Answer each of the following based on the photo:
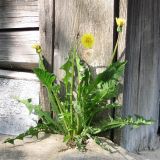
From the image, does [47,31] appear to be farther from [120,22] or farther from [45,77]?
[120,22]

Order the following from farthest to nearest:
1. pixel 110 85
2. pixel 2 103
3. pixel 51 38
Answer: pixel 2 103
pixel 51 38
pixel 110 85

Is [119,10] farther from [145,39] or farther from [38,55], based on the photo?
[38,55]

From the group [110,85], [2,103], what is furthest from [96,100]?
[2,103]

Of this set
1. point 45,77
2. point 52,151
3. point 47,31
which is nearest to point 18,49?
point 47,31

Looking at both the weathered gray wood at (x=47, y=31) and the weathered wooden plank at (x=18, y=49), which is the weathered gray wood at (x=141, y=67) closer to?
the weathered gray wood at (x=47, y=31)

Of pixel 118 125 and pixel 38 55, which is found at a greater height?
pixel 38 55

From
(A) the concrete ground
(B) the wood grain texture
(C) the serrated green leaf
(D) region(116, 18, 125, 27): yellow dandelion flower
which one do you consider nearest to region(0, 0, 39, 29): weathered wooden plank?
(B) the wood grain texture

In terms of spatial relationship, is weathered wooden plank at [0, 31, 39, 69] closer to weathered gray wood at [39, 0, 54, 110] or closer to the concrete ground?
weathered gray wood at [39, 0, 54, 110]
